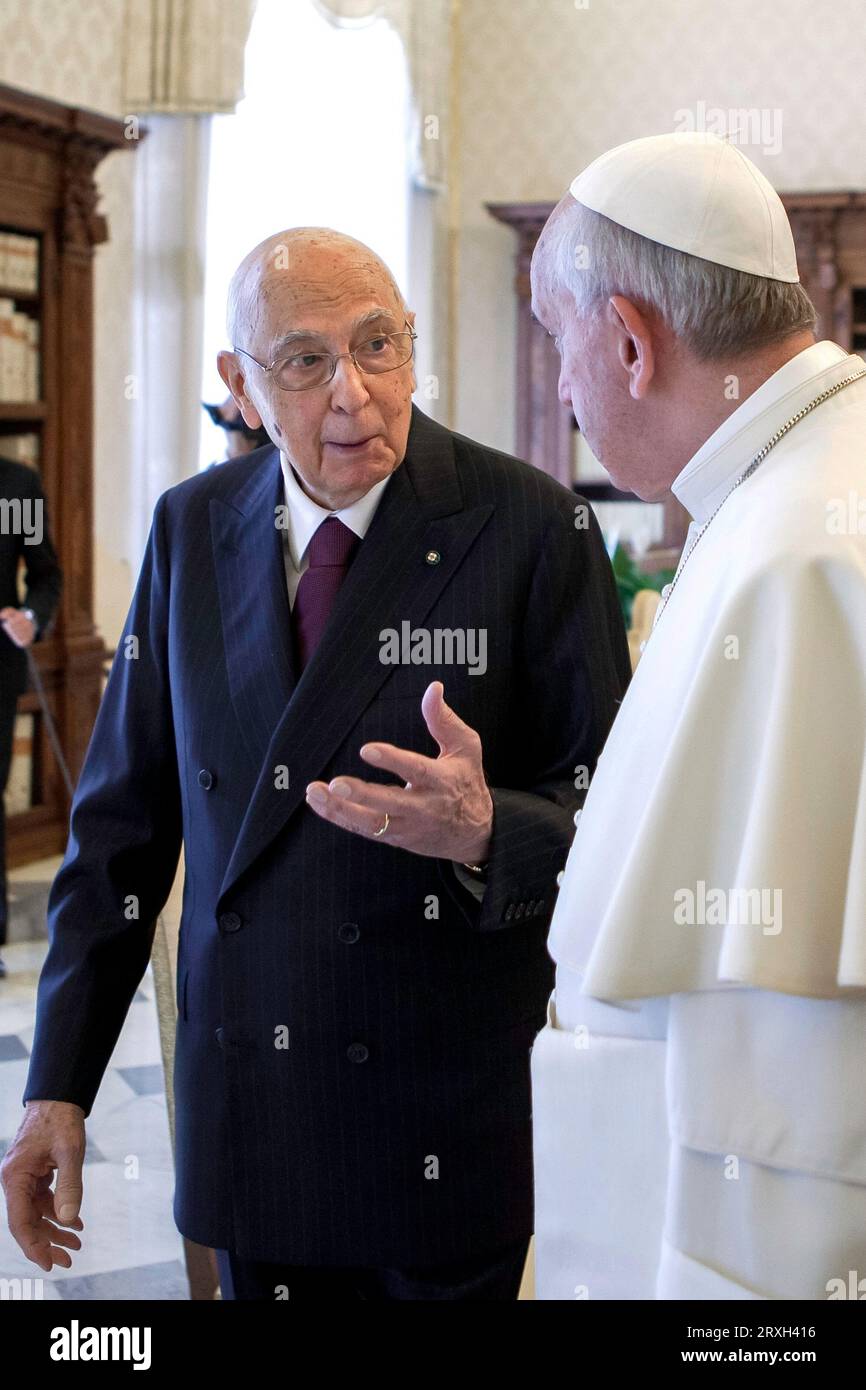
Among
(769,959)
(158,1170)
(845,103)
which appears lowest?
(158,1170)

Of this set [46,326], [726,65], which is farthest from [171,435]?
[726,65]

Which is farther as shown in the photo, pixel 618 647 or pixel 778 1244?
pixel 618 647

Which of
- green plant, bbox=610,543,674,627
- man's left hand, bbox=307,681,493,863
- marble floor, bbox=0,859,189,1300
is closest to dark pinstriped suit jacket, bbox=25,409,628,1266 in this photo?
man's left hand, bbox=307,681,493,863

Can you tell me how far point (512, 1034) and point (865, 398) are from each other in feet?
2.83

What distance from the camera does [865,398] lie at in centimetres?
137

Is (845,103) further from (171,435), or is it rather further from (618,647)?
(618,647)

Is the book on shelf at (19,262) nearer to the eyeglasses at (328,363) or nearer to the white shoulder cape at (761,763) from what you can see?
the eyeglasses at (328,363)

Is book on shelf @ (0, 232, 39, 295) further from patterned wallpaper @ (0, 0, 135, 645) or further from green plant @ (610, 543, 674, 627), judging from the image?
green plant @ (610, 543, 674, 627)

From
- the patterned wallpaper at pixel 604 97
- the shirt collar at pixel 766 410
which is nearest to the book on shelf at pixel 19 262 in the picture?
the patterned wallpaper at pixel 604 97

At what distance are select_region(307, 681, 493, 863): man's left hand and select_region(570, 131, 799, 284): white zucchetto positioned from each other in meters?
0.46

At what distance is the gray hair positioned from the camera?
1.36 meters

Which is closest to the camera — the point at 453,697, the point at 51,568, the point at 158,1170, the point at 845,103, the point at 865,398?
the point at 865,398

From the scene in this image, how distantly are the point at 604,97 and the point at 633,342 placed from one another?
11.0m

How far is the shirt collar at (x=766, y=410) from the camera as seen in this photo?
4.47 ft
